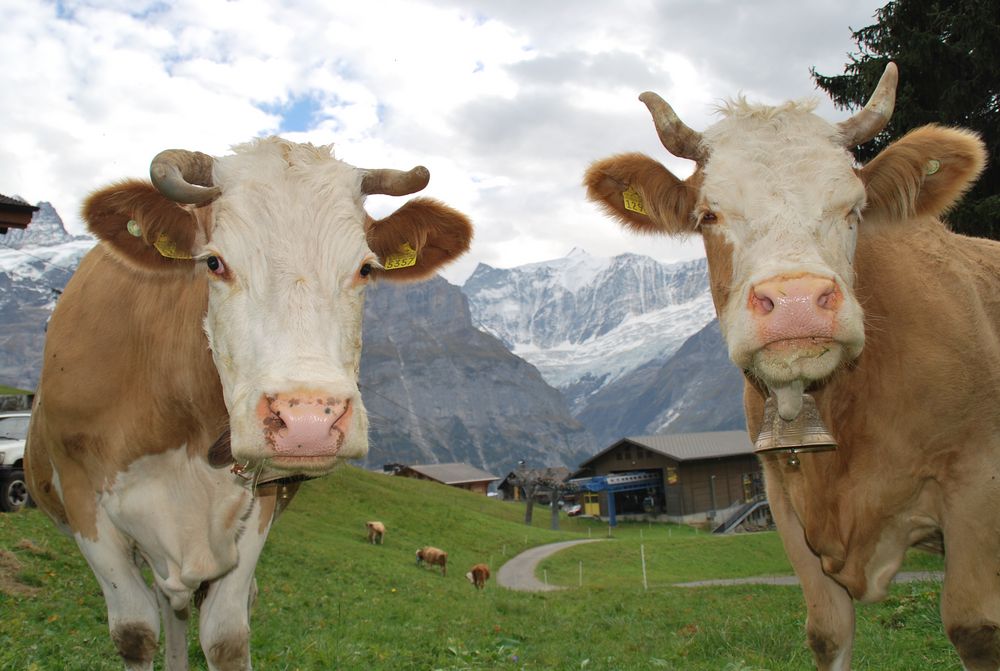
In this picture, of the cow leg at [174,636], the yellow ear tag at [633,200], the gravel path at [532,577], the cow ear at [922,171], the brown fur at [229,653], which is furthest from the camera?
the gravel path at [532,577]

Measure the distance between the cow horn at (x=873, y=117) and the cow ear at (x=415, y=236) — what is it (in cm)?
221

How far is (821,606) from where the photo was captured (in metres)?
4.43

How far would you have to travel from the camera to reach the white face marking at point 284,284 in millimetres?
3115

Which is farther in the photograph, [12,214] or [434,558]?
[434,558]

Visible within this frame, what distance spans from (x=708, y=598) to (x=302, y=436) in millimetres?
15458

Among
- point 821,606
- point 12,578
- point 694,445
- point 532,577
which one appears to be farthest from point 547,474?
point 821,606

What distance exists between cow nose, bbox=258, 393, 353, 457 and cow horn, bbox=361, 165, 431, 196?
1.63m

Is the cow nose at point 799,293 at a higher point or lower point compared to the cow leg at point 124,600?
higher

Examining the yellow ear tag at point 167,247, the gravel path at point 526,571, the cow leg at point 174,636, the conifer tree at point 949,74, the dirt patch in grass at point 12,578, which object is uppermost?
the conifer tree at point 949,74

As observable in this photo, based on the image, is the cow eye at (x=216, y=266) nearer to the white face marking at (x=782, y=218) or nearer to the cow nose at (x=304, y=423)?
the cow nose at (x=304, y=423)

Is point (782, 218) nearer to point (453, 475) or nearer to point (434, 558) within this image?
point (434, 558)

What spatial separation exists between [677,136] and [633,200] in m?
0.54

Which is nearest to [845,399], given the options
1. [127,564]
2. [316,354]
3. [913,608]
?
[316,354]

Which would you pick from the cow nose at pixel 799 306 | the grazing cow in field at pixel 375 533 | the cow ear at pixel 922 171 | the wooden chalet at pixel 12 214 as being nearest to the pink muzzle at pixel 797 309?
the cow nose at pixel 799 306
